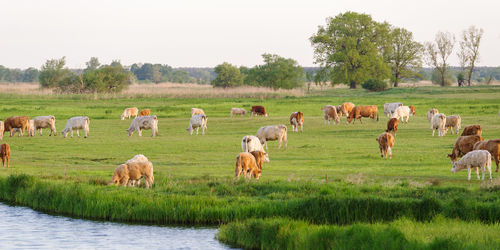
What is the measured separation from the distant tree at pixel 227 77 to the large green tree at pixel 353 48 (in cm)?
1456

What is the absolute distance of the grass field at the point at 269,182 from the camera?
18.3m

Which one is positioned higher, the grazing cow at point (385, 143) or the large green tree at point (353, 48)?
the large green tree at point (353, 48)

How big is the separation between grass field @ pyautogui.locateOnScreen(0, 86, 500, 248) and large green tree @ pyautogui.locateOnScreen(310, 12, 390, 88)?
217 feet

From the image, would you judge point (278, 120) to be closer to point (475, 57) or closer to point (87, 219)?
point (87, 219)

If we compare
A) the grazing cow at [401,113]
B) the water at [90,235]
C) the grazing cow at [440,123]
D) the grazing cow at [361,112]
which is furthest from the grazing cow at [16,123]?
the grazing cow at [401,113]

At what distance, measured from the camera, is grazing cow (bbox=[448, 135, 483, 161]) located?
26203mm

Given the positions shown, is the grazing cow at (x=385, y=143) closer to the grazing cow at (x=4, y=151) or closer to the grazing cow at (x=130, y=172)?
the grazing cow at (x=130, y=172)

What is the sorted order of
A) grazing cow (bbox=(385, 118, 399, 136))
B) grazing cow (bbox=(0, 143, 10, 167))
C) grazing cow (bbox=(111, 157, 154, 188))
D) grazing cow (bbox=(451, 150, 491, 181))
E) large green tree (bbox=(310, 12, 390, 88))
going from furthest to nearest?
large green tree (bbox=(310, 12, 390, 88)) < grazing cow (bbox=(385, 118, 399, 136)) < grazing cow (bbox=(0, 143, 10, 167)) < grazing cow (bbox=(451, 150, 491, 181)) < grazing cow (bbox=(111, 157, 154, 188))

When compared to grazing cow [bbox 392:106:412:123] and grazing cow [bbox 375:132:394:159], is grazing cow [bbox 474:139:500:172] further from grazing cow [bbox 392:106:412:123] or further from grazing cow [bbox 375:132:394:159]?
grazing cow [bbox 392:106:412:123]

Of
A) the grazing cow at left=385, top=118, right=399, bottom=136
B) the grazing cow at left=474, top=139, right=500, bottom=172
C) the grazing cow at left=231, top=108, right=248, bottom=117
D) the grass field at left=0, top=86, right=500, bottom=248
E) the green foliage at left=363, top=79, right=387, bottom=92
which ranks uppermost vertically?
the green foliage at left=363, top=79, right=387, bottom=92

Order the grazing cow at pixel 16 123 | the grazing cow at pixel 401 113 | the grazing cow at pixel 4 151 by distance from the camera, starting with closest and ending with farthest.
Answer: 1. the grazing cow at pixel 4 151
2. the grazing cow at pixel 16 123
3. the grazing cow at pixel 401 113

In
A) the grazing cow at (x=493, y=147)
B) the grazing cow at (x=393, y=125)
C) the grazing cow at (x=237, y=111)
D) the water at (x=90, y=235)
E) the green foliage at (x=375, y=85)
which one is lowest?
the water at (x=90, y=235)

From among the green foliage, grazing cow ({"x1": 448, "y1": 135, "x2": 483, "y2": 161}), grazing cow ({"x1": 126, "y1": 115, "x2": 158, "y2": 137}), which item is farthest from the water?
the green foliage

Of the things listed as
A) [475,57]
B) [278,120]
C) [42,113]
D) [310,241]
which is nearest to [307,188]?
[310,241]
